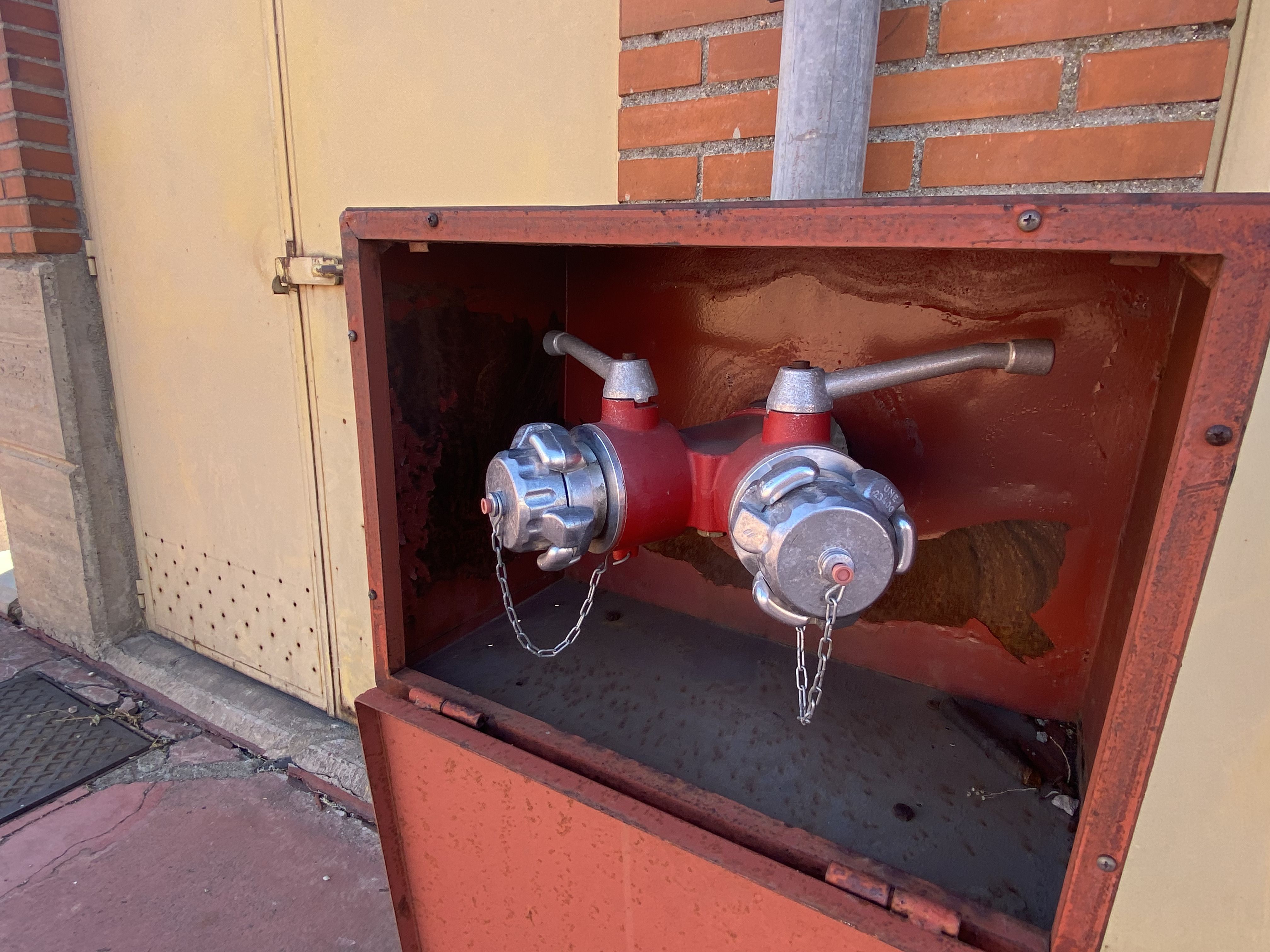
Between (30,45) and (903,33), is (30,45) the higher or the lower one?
the higher one

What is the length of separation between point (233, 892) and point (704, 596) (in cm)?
133

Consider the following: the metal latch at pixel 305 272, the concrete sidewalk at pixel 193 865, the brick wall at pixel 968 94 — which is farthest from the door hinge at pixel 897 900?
the metal latch at pixel 305 272

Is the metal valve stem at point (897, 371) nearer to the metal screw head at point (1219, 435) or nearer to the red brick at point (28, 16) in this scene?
the metal screw head at point (1219, 435)

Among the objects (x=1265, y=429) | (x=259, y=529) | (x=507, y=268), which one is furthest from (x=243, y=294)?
(x=1265, y=429)

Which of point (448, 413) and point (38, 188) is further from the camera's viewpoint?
point (38, 188)

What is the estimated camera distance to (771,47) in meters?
1.08

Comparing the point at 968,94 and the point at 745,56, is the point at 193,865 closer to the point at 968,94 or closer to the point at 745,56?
the point at 745,56

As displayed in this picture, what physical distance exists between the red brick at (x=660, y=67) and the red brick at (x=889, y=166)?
0.30m

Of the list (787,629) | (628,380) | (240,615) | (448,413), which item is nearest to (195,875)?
(240,615)

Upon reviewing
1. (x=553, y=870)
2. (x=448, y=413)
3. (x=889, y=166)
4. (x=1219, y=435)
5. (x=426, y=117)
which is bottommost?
(x=553, y=870)

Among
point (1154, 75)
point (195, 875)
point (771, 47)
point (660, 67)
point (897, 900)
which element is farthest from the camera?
point (195, 875)

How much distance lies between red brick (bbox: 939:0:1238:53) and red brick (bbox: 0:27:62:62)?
238 cm

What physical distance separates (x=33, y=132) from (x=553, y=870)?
240cm

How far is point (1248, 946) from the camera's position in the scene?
76cm
